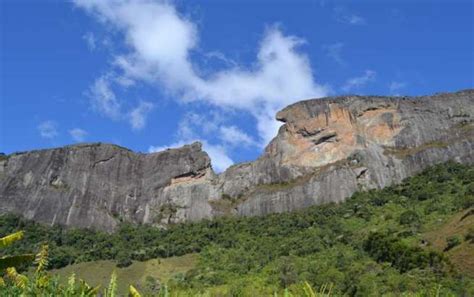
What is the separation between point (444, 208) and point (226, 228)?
4072 centimetres

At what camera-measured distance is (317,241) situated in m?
87.8

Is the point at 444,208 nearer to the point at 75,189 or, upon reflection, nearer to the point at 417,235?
the point at 417,235

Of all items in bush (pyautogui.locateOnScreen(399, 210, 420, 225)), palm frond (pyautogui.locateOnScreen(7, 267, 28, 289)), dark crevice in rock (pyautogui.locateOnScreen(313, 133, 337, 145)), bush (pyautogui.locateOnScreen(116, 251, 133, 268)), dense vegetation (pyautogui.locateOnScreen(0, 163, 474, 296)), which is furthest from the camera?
dark crevice in rock (pyautogui.locateOnScreen(313, 133, 337, 145))

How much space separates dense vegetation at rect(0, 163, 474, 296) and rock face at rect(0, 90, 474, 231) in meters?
5.06

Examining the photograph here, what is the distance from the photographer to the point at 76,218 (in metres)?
119

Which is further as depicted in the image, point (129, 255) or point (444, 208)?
point (129, 255)

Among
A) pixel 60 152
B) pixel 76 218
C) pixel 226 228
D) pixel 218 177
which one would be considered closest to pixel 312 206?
pixel 226 228

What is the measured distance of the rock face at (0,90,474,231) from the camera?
382ft

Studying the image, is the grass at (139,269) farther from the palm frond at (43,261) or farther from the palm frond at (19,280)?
the palm frond at (43,261)

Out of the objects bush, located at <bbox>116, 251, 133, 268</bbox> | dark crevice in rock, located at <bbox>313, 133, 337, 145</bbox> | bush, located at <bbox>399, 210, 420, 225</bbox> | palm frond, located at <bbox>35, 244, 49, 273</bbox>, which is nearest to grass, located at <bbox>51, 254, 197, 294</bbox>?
bush, located at <bbox>116, 251, 133, 268</bbox>

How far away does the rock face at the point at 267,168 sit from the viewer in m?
117

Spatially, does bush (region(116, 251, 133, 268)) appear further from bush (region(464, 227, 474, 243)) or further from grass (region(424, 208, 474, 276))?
bush (region(464, 227, 474, 243))

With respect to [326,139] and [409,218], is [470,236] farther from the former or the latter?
[326,139]

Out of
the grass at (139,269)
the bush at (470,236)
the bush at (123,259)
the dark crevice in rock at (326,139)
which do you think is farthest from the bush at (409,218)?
the dark crevice in rock at (326,139)
